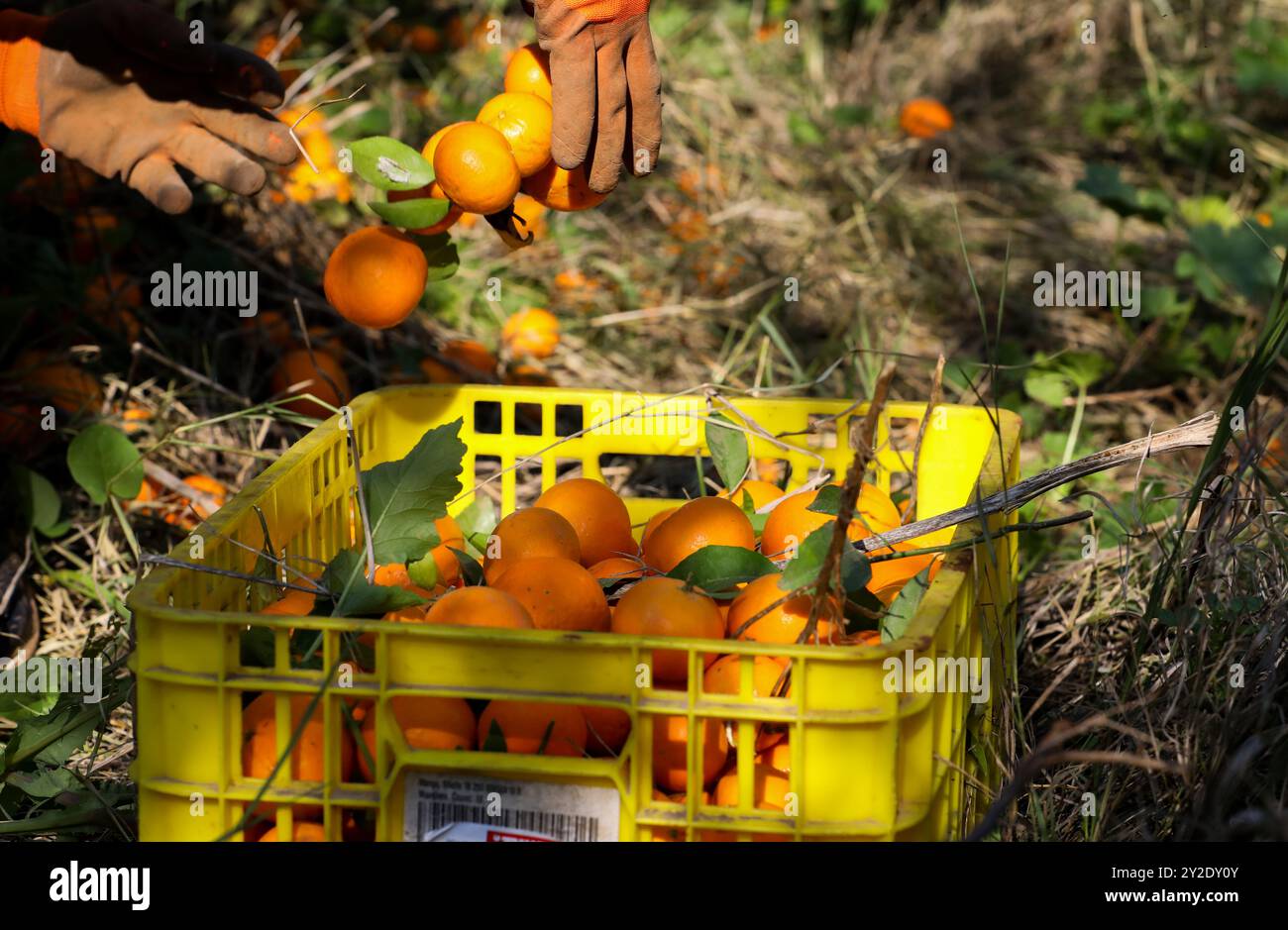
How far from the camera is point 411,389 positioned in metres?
2.28

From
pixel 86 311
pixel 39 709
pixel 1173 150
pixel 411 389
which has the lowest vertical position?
pixel 39 709

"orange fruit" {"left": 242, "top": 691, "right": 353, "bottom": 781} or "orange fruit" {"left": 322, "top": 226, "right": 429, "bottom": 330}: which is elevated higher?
"orange fruit" {"left": 322, "top": 226, "right": 429, "bottom": 330}

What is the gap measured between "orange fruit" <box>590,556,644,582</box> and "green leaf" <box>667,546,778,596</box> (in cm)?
12

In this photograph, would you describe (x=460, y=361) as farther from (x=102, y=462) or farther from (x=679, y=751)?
(x=679, y=751)

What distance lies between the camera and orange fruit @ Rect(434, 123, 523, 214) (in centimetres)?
190

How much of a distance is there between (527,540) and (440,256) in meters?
0.54

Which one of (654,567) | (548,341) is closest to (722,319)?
(548,341)

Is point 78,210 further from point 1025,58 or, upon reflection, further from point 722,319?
point 1025,58

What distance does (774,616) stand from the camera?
1.55 metres

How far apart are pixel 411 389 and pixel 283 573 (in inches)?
20.7

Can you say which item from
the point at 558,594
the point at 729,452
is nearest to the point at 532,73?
the point at 729,452

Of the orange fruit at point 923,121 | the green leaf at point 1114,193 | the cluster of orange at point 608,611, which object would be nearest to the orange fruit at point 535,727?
the cluster of orange at point 608,611

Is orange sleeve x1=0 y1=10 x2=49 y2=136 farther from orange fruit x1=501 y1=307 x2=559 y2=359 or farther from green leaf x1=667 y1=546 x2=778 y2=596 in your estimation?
green leaf x1=667 y1=546 x2=778 y2=596

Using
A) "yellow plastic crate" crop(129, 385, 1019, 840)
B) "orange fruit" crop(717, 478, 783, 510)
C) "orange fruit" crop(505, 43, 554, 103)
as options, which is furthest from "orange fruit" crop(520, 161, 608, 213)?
"yellow plastic crate" crop(129, 385, 1019, 840)
